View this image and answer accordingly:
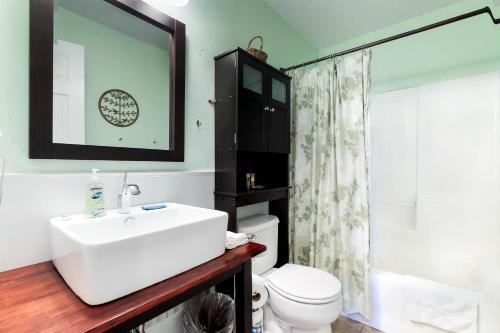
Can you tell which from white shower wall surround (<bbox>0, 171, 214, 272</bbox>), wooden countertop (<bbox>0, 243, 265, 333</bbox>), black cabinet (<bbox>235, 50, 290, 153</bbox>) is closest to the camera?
wooden countertop (<bbox>0, 243, 265, 333</bbox>)

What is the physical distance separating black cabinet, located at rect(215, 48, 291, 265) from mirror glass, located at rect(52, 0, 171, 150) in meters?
0.34

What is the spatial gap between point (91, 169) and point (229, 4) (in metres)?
1.38

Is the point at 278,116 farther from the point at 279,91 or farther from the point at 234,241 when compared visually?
the point at 234,241

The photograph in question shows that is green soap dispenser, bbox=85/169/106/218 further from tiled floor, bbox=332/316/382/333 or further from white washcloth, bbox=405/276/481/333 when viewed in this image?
white washcloth, bbox=405/276/481/333

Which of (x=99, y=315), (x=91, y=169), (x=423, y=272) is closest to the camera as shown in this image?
(x=99, y=315)

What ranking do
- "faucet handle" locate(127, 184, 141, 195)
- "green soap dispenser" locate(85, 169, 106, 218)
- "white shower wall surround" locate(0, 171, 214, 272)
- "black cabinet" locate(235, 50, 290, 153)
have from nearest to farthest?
"white shower wall surround" locate(0, 171, 214, 272) < "green soap dispenser" locate(85, 169, 106, 218) < "faucet handle" locate(127, 184, 141, 195) < "black cabinet" locate(235, 50, 290, 153)

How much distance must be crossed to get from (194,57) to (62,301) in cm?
125

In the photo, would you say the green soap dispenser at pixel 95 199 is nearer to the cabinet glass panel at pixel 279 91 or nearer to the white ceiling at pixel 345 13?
the cabinet glass panel at pixel 279 91

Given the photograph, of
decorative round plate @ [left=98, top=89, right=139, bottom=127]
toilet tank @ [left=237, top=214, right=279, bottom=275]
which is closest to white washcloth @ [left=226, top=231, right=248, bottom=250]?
toilet tank @ [left=237, top=214, right=279, bottom=275]

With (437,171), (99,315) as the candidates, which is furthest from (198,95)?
(437,171)

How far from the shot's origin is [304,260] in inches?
79.1

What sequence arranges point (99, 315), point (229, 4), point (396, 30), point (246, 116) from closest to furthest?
point (99, 315) < point (246, 116) < point (229, 4) < point (396, 30)

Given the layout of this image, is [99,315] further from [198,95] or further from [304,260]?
[304,260]

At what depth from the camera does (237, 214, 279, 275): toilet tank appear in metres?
1.55
